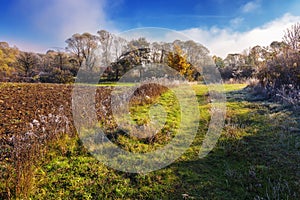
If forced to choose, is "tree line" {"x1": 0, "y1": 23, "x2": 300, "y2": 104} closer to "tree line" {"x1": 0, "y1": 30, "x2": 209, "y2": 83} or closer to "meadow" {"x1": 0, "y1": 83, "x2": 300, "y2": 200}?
"tree line" {"x1": 0, "y1": 30, "x2": 209, "y2": 83}

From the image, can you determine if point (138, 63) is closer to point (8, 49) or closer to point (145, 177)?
point (145, 177)

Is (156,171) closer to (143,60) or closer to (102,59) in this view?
(102,59)

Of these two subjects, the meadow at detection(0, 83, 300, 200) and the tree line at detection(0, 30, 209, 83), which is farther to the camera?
the tree line at detection(0, 30, 209, 83)

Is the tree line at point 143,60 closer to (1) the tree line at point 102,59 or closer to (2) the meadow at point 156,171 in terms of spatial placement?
(1) the tree line at point 102,59

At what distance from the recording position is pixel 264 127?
5.18m

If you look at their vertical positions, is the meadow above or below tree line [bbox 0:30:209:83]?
below

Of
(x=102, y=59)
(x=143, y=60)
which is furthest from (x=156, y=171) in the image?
(x=143, y=60)

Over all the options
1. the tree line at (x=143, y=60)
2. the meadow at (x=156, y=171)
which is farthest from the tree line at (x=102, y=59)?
the meadow at (x=156, y=171)

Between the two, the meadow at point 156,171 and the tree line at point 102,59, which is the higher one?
the tree line at point 102,59

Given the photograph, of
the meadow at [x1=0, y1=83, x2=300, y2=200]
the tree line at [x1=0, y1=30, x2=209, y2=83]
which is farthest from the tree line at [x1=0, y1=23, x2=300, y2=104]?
the meadow at [x1=0, y1=83, x2=300, y2=200]

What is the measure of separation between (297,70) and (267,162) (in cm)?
803

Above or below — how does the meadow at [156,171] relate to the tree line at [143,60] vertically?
below

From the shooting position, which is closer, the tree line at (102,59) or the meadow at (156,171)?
the meadow at (156,171)

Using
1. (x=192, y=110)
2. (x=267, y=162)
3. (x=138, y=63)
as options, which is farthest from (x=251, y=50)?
(x=267, y=162)
